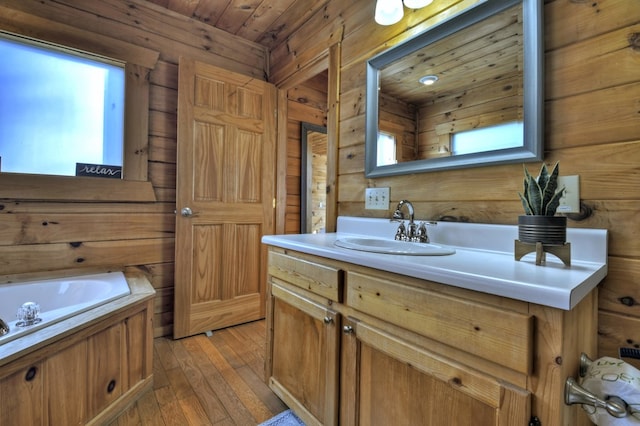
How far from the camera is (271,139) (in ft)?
8.38

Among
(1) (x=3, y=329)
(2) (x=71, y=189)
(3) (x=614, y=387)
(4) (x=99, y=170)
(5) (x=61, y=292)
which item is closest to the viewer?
(3) (x=614, y=387)

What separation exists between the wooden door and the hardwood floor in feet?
0.75

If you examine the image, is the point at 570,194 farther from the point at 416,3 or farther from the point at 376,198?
the point at 416,3

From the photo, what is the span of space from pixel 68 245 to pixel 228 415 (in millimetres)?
1451

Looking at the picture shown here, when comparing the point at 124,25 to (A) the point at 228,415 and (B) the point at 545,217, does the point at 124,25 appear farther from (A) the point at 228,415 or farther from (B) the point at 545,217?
(B) the point at 545,217

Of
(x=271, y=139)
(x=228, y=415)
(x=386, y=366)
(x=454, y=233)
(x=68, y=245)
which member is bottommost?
(x=228, y=415)

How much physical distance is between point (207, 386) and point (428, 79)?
1885 mm

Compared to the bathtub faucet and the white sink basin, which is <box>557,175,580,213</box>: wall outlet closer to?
the white sink basin

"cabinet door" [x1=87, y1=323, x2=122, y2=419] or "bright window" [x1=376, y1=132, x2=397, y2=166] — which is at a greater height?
"bright window" [x1=376, y1=132, x2=397, y2=166]

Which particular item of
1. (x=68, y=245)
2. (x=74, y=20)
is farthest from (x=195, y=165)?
(x=74, y=20)

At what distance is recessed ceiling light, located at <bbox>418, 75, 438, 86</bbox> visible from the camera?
4.40ft

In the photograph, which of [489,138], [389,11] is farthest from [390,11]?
[489,138]

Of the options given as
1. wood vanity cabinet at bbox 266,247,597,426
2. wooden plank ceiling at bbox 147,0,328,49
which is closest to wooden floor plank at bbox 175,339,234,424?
wood vanity cabinet at bbox 266,247,597,426

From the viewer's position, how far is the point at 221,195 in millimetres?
2299
